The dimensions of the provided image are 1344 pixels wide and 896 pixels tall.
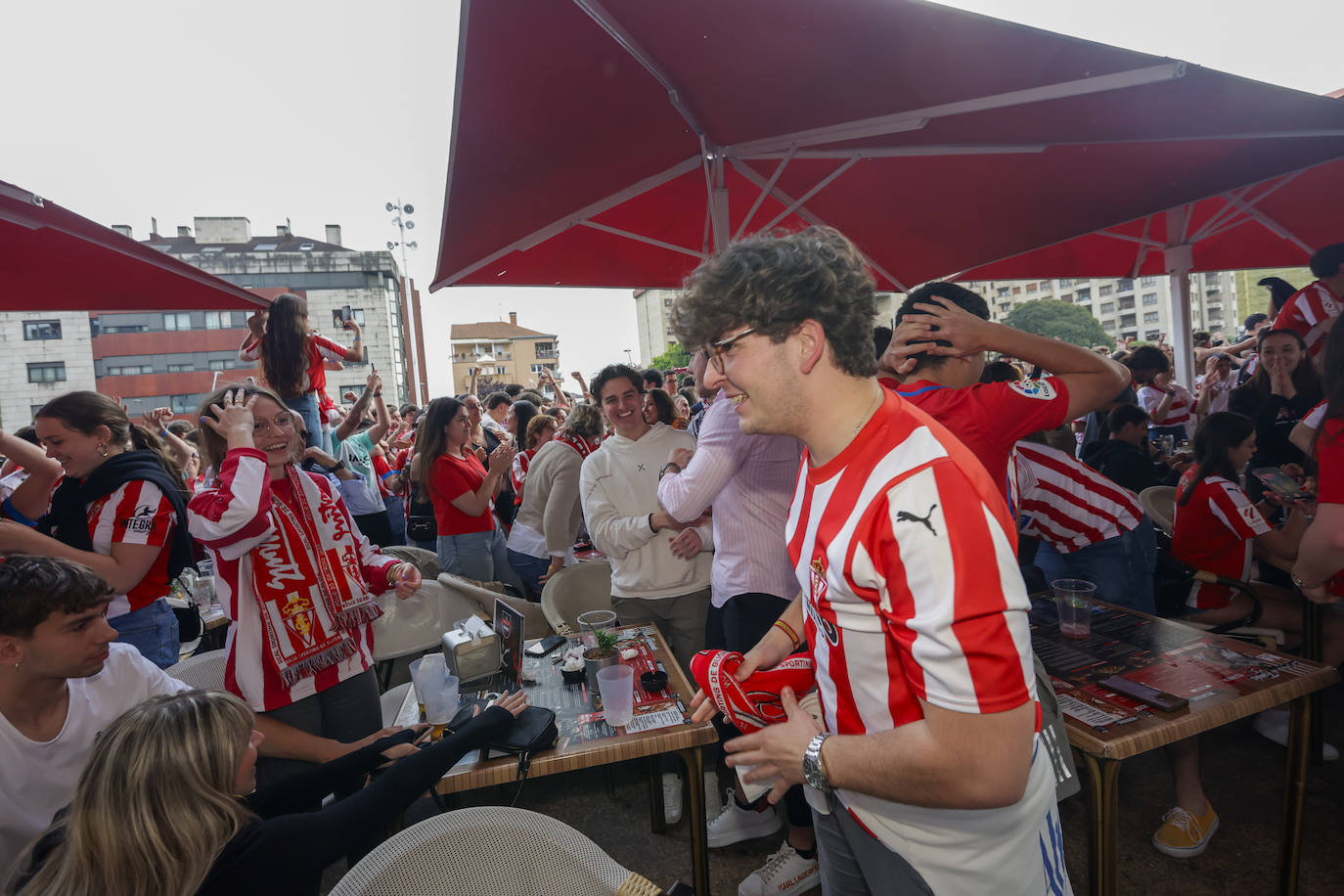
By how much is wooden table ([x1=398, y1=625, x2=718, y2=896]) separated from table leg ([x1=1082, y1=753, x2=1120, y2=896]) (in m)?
1.01

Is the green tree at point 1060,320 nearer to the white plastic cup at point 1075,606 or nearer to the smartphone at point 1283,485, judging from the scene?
the smartphone at point 1283,485

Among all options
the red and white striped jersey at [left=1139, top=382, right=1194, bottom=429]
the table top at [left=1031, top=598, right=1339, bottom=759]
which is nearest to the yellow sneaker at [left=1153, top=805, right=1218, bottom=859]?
the table top at [left=1031, top=598, right=1339, bottom=759]

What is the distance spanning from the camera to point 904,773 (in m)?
0.95

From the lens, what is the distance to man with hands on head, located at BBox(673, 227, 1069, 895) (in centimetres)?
89

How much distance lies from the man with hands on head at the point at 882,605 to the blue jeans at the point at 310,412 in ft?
11.6

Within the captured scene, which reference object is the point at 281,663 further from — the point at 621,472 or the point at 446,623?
the point at 621,472

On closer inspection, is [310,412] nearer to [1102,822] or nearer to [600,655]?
[600,655]

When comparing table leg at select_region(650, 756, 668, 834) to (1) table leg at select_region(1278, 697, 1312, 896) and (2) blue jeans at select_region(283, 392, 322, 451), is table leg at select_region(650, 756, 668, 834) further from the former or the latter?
(2) blue jeans at select_region(283, 392, 322, 451)

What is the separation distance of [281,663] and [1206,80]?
3.37 meters

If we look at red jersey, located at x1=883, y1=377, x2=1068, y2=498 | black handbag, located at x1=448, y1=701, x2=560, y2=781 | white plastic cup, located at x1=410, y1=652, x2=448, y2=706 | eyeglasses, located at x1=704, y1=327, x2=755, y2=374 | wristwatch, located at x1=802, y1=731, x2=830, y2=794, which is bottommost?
black handbag, located at x1=448, y1=701, x2=560, y2=781

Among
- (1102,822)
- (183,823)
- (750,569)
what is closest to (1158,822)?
(1102,822)

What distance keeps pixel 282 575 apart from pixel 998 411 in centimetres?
228

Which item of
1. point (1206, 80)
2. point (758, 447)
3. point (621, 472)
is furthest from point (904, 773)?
point (621, 472)

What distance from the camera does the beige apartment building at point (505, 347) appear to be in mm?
82000
